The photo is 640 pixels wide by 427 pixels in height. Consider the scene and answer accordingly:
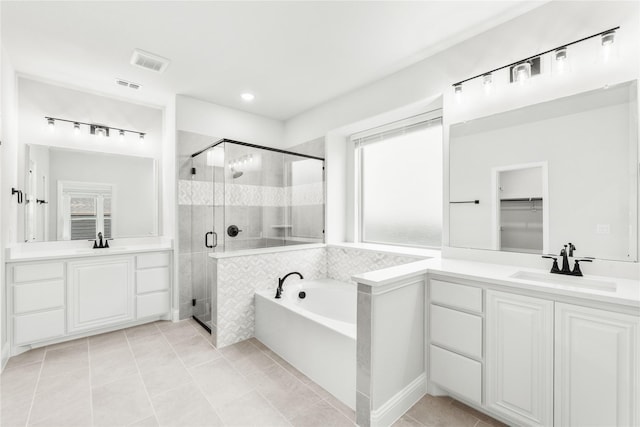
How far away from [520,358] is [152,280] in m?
3.39

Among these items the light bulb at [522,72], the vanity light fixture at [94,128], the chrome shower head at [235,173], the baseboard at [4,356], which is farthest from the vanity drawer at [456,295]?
the vanity light fixture at [94,128]

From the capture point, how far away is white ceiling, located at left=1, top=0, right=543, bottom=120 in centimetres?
189

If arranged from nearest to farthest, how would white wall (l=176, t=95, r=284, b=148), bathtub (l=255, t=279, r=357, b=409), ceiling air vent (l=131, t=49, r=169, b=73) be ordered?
bathtub (l=255, t=279, r=357, b=409)
ceiling air vent (l=131, t=49, r=169, b=73)
white wall (l=176, t=95, r=284, b=148)

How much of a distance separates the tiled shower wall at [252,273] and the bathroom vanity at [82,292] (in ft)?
3.33

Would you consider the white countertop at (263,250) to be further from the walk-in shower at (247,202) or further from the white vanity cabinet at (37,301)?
the white vanity cabinet at (37,301)

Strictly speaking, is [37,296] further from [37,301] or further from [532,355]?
[532,355]

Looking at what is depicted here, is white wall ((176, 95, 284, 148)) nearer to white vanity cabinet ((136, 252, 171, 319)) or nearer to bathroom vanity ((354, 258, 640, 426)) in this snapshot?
white vanity cabinet ((136, 252, 171, 319))

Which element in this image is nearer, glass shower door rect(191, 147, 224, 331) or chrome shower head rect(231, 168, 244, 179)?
chrome shower head rect(231, 168, 244, 179)

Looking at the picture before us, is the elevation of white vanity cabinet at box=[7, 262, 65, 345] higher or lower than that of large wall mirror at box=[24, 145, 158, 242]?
lower

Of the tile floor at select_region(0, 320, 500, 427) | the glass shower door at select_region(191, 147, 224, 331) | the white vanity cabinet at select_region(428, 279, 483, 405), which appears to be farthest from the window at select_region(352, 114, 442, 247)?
the glass shower door at select_region(191, 147, 224, 331)

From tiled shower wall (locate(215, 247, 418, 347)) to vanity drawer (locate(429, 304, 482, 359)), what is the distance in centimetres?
77

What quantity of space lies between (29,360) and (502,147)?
4233 millimetres

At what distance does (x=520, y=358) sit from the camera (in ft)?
5.03

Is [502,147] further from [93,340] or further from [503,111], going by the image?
[93,340]
